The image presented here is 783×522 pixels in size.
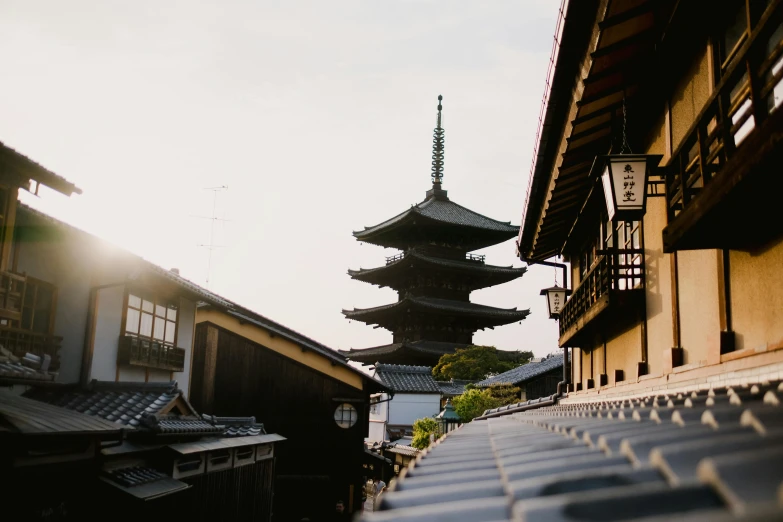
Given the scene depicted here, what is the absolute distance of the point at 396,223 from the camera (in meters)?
50.2

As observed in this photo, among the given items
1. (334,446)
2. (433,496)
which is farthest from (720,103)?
(334,446)

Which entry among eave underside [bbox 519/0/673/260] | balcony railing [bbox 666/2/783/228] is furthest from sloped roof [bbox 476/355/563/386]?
balcony railing [bbox 666/2/783/228]

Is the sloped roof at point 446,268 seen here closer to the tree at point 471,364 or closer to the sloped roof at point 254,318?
the tree at point 471,364

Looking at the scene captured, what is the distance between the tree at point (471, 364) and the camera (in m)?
47.1

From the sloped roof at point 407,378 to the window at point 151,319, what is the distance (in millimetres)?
26056

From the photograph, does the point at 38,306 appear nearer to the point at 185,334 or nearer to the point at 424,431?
the point at 185,334

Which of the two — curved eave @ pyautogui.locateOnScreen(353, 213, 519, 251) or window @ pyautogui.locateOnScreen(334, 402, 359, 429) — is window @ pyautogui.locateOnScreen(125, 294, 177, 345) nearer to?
window @ pyautogui.locateOnScreen(334, 402, 359, 429)

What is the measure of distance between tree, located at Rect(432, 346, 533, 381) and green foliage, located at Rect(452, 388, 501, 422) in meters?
14.3

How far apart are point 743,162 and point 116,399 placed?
13.3 m

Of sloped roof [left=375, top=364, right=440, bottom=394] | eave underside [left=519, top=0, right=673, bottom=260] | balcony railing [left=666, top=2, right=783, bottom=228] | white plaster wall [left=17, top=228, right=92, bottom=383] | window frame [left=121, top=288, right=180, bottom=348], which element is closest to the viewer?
balcony railing [left=666, top=2, right=783, bottom=228]

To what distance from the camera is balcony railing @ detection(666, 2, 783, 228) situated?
4.20 m

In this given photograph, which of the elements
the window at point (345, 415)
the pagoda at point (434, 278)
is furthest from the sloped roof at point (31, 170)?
the pagoda at point (434, 278)

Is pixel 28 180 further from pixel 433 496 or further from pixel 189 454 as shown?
pixel 433 496

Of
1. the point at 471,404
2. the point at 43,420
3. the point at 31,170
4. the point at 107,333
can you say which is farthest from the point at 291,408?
the point at 31,170
